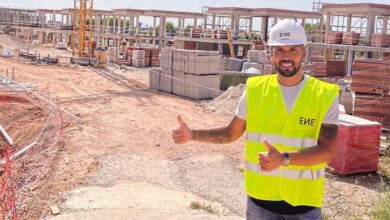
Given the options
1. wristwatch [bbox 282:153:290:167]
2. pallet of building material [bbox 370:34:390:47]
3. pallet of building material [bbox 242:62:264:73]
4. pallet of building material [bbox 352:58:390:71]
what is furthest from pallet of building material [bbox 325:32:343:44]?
wristwatch [bbox 282:153:290:167]

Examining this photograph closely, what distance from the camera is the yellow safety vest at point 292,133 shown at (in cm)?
290

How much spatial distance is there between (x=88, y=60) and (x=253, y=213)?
101 feet

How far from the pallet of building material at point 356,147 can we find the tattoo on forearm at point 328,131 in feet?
20.4

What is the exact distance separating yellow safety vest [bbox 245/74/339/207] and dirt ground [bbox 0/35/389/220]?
3.35m

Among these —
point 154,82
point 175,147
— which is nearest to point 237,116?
point 175,147

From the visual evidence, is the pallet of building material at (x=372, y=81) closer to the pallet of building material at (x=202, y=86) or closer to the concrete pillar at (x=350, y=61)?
the pallet of building material at (x=202, y=86)

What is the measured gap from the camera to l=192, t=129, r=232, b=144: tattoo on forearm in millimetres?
3316

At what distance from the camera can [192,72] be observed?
19469 millimetres

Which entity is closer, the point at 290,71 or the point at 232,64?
the point at 290,71

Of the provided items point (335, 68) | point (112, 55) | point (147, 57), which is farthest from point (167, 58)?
point (112, 55)

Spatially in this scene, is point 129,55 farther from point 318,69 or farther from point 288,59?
point 288,59

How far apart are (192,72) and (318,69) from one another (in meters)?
7.60

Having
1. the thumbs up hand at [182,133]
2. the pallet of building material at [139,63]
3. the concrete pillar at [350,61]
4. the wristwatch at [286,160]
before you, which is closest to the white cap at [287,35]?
the wristwatch at [286,160]

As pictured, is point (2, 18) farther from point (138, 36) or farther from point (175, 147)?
point (175, 147)
